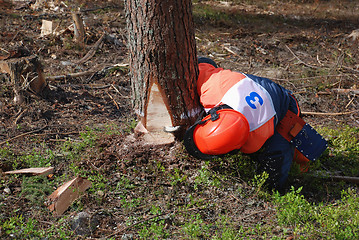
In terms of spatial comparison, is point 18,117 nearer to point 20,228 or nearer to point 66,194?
point 66,194

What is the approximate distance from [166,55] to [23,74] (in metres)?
2.41

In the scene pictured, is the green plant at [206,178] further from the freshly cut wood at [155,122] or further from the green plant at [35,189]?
the green plant at [35,189]

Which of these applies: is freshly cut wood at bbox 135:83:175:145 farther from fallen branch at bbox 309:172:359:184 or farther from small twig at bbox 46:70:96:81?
small twig at bbox 46:70:96:81

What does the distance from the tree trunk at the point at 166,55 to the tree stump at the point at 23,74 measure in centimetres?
190

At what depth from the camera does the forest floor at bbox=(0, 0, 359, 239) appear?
9.12 ft

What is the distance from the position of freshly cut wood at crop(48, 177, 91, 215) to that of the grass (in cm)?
5

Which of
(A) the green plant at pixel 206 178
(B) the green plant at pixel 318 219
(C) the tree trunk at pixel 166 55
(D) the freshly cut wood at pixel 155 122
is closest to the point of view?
(B) the green plant at pixel 318 219

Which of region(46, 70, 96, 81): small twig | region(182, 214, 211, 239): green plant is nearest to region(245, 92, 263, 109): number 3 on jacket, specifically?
region(182, 214, 211, 239): green plant

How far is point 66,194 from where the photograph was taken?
2846 mm

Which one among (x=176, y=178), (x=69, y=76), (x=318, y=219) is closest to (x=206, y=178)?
(x=176, y=178)

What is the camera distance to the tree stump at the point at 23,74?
4.36 m

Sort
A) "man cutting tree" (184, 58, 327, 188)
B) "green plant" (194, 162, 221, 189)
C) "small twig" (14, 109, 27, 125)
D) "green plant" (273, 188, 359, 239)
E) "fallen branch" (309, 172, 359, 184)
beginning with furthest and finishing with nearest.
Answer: "small twig" (14, 109, 27, 125) → "fallen branch" (309, 172, 359, 184) → "green plant" (194, 162, 221, 189) → "man cutting tree" (184, 58, 327, 188) → "green plant" (273, 188, 359, 239)

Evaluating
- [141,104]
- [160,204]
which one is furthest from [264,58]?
[160,204]

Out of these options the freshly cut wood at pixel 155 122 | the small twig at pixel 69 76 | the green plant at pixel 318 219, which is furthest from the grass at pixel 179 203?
the small twig at pixel 69 76
